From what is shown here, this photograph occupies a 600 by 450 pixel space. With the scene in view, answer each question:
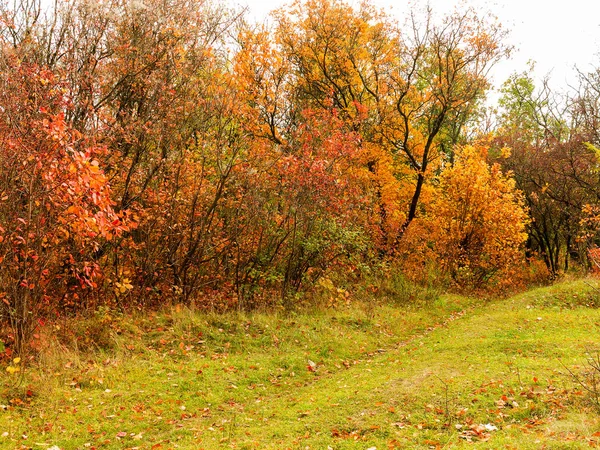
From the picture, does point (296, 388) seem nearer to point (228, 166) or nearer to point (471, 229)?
point (228, 166)

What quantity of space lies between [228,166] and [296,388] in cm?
506

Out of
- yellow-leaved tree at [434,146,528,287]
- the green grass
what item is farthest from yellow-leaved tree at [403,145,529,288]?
the green grass

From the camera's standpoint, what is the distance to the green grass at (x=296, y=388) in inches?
220

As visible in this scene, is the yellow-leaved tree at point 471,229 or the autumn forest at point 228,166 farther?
the yellow-leaved tree at point 471,229

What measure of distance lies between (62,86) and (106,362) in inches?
171

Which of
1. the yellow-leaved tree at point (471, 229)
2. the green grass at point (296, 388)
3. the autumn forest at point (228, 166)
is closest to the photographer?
the green grass at point (296, 388)

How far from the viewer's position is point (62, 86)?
26.8ft

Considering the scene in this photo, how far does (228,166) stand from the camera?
432 inches

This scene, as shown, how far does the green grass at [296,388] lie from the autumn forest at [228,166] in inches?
42.1

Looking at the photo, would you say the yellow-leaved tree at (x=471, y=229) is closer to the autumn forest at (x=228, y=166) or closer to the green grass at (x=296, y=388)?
the autumn forest at (x=228, y=166)

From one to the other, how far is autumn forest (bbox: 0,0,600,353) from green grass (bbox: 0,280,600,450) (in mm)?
1069

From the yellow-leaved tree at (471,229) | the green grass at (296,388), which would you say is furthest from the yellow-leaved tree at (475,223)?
the green grass at (296,388)

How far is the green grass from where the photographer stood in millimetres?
5582

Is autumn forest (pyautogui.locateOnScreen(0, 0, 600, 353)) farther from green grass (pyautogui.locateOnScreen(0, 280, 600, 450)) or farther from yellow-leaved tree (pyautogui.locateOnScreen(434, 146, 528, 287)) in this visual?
green grass (pyautogui.locateOnScreen(0, 280, 600, 450))
